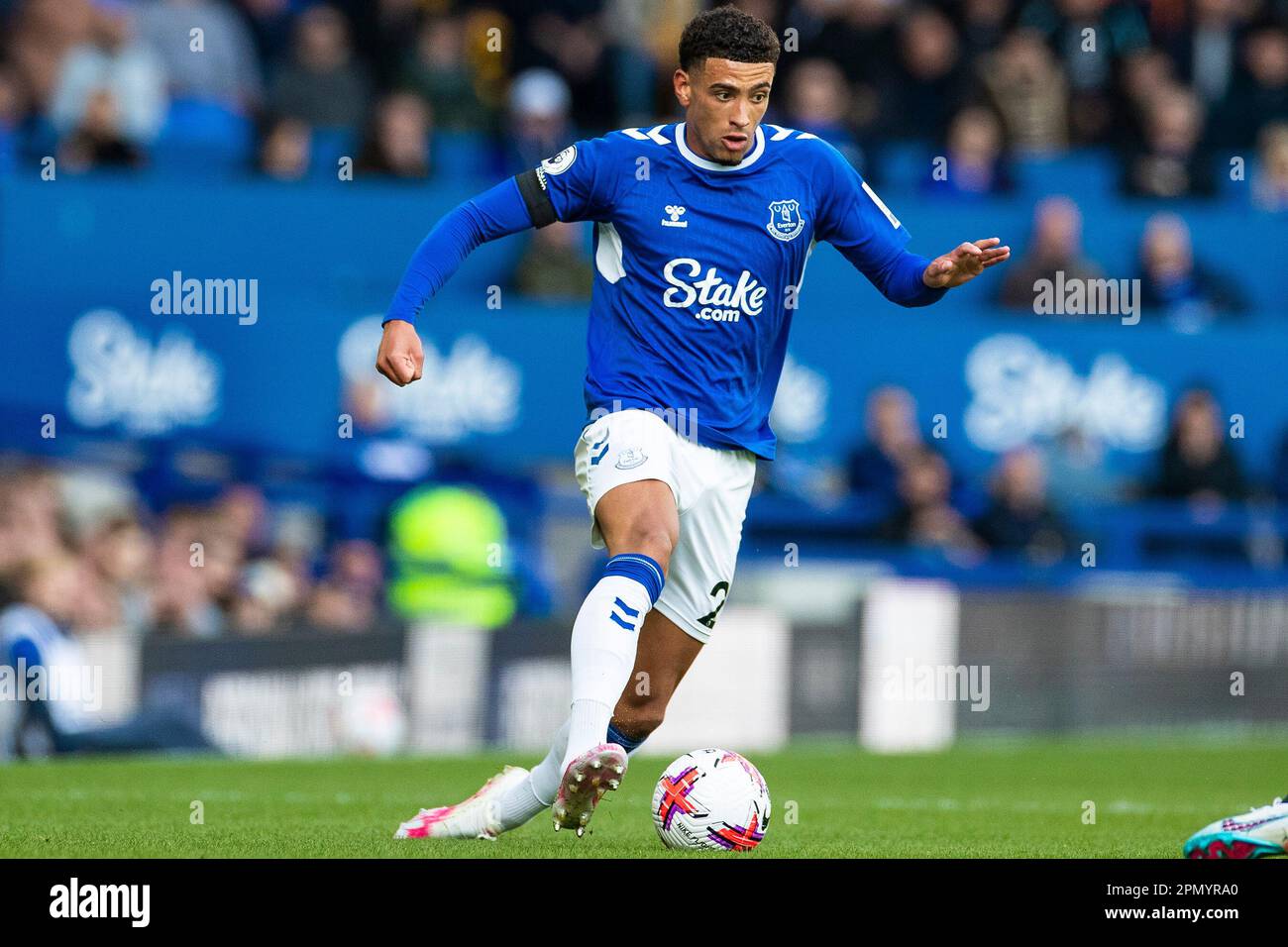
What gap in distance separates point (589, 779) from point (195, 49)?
1130 cm

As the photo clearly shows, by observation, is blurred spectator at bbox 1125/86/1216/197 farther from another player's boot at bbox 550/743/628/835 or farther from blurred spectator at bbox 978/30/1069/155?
another player's boot at bbox 550/743/628/835

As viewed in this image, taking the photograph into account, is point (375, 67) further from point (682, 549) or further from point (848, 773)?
point (682, 549)

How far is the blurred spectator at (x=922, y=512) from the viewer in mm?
14602

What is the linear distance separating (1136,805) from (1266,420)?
7.24 metres

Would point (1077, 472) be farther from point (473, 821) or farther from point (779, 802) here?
point (473, 821)

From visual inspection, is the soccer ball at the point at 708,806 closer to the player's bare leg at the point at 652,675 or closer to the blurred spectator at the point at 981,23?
the player's bare leg at the point at 652,675

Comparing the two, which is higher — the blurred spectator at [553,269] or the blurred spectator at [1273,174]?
the blurred spectator at [1273,174]

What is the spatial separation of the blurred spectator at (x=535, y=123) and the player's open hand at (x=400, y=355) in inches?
355

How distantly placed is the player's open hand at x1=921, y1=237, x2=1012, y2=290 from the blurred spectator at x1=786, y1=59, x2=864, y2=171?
8.99m

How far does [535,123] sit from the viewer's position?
51.8ft

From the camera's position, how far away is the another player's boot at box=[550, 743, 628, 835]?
594 cm

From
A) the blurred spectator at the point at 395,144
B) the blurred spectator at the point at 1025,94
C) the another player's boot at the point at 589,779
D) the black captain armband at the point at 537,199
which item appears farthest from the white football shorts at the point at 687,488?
the blurred spectator at the point at 1025,94

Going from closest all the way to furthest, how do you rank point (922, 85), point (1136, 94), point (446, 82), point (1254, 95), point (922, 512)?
1. point (922, 512)
2. point (446, 82)
3. point (922, 85)
4. point (1136, 94)
5. point (1254, 95)

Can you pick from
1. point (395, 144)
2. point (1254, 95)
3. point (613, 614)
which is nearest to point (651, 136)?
point (613, 614)
